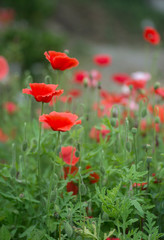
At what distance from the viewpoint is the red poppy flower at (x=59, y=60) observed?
3.35 ft

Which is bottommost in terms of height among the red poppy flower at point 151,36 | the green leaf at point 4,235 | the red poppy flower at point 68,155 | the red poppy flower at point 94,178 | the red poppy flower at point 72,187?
the green leaf at point 4,235

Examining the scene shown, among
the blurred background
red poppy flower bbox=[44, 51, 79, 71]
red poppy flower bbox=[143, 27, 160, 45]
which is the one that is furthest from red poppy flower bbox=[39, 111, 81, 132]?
the blurred background

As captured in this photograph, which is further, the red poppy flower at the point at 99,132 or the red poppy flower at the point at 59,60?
the red poppy flower at the point at 99,132

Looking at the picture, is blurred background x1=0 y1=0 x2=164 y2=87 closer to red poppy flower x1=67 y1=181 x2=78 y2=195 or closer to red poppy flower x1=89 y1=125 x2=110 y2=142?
red poppy flower x1=89 y1=125 x2=110 y2=142

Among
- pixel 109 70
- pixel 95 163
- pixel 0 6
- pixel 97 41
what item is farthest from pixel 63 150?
pixel 97 41

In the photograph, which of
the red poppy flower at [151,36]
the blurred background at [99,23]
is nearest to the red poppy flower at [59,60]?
the red poppy flower at [151,36]

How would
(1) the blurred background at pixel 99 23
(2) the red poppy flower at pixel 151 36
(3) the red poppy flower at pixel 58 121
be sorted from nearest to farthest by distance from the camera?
(3) the red poppy flower at pixel 58 121 → (2) the red poppy flower at pixel 151 36 → (1) the blurred background at pixel 99 23

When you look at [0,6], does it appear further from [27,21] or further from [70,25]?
[70,25]

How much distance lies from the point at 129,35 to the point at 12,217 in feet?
38.6

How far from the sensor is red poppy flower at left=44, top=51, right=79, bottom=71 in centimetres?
102

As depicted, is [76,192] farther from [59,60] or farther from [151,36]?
[151,36]

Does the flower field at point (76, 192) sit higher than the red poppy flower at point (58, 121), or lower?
lower

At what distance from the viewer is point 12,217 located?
1096 mm

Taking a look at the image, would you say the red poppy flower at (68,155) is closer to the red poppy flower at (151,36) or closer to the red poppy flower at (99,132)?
the red poppy flower at (99,132)
